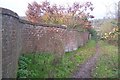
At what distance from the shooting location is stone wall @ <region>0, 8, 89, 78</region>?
6.25 meters

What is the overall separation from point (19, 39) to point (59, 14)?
72.0 feet

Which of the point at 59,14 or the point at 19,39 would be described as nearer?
the point at 19,39

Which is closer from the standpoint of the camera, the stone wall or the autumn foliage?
the stone wall

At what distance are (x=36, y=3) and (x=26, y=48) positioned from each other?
71.7ft

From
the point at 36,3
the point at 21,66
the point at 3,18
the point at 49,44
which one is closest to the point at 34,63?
the point at 21,66

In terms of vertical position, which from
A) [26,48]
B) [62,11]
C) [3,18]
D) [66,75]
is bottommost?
[66,75]

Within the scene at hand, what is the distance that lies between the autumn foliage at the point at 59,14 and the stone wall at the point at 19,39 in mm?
12159

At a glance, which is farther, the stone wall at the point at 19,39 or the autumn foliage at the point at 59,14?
the autumn foliage at the point at 59,14

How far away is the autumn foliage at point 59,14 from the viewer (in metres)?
31.4

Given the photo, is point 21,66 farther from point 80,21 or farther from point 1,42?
point 80,21

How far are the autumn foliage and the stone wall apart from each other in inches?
479

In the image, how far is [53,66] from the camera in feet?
40.3

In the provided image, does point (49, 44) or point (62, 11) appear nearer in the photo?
point (49, 44)

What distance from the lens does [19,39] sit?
10.4m
